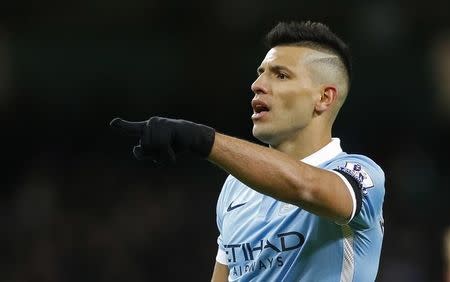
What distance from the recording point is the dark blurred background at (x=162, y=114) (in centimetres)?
907

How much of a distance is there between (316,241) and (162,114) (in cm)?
729

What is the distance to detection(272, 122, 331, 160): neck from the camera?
152 inches

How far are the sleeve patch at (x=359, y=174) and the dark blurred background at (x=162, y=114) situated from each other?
545cm

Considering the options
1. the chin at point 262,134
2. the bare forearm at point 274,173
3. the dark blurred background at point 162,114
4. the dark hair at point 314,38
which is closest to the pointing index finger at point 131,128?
the bare forearm at point 274,173

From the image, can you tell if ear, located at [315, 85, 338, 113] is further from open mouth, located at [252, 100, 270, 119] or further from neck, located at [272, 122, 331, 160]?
open mouth, located at [252, 100, 270, 119]

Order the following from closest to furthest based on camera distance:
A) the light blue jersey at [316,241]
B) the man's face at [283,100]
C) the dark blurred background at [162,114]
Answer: the light blue jersey at [316,241]
the man's face at [283,100]
the dark blurred background at [162,114]

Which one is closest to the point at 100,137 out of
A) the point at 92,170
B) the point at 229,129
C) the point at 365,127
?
the point at 92,170

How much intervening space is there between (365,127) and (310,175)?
25.1 feet

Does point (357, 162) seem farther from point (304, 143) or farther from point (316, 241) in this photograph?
point (304, 143)

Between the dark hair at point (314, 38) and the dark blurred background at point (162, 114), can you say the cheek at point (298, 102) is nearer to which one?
the dark hair at point (314, 38)

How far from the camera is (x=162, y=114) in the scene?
10.7 m

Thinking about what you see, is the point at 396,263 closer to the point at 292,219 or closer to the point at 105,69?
the point at 105,69

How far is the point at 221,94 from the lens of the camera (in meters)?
11.1

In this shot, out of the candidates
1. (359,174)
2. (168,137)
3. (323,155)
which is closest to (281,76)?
(323,155)
